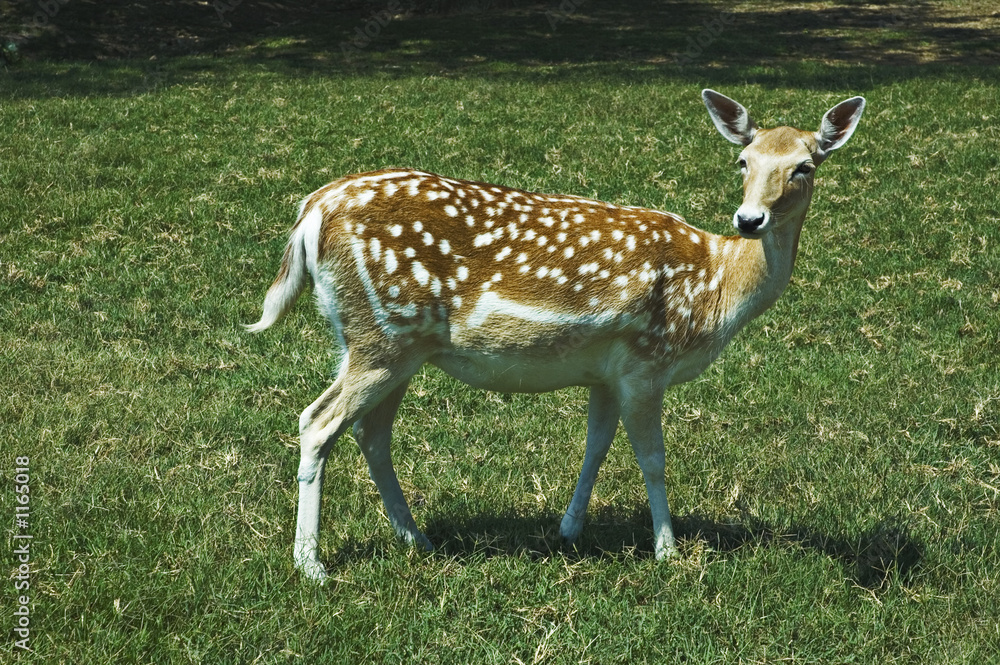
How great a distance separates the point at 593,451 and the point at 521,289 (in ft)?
3.38

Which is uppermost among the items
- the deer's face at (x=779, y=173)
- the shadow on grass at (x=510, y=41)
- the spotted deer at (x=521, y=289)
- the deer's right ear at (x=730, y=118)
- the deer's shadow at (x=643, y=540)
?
the deer's right ear at (x=730, y=118)

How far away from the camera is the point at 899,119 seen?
1302cm

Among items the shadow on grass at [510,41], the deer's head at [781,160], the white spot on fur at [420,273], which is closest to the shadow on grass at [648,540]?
the white spot on fur at [420,273]

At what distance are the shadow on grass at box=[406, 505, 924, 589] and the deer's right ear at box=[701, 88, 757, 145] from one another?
1923 mm

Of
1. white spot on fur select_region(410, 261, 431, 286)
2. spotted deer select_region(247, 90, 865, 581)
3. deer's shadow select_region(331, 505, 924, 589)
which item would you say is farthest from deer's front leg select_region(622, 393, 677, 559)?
white spot on fur select_region(410, 261, 431, 286)

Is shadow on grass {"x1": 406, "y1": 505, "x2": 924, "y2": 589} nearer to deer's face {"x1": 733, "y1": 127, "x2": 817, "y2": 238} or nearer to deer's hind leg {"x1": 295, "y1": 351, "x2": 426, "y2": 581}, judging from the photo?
deer's hind leg {"x1": 295, "y1": 351, "x2": 426, "y2": 581}

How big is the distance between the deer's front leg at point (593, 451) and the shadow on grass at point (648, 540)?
0.25 ft

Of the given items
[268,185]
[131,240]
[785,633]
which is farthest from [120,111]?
[785,633]

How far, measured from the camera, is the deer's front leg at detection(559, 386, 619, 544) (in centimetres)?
490

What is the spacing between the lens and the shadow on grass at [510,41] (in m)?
16.6

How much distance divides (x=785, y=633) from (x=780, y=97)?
1158 cm

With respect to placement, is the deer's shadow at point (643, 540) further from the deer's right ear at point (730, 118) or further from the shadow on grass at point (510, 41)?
the shadow on grass at point (510, 41)

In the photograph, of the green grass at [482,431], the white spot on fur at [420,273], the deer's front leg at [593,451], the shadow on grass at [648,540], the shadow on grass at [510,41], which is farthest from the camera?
the shadow on grass at [510,41]

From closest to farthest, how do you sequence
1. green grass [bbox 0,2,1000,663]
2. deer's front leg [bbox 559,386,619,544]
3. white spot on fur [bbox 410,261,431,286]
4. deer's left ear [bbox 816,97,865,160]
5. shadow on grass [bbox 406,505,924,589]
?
green grass [bbox 0,2,1000,663] → white spot on fur [bbox 410,261,431,286] → deer's left ear [bbox 816,97,865,160] → shadow on grass [bbox 406,505,924,589] → deer's front leg [bbox 559,386,619,544]
